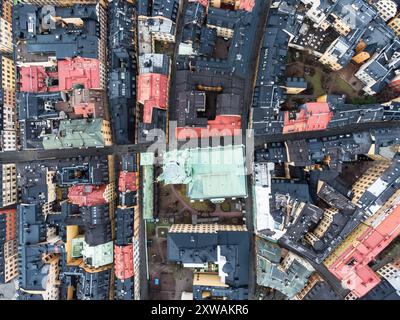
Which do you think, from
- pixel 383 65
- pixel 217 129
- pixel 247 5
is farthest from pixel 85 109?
pixel 383 65

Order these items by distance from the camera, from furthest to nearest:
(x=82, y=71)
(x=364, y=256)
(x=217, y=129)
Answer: (x=82, y=71) → (x=217, y=129) → (x=364, y=256)

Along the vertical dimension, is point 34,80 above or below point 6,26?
below

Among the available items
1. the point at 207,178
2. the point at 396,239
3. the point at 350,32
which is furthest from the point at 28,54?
the point at 396,239

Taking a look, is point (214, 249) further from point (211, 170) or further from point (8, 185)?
point (8, 185)

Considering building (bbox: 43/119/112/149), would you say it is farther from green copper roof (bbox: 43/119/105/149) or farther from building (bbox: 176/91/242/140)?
building (bbox: 176/91/242/140)

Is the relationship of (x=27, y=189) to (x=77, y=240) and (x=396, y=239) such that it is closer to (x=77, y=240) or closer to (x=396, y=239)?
(x=77, y=240)

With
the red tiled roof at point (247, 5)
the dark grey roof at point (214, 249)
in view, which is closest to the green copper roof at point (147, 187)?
the dark grey roof at point (214, 249)
